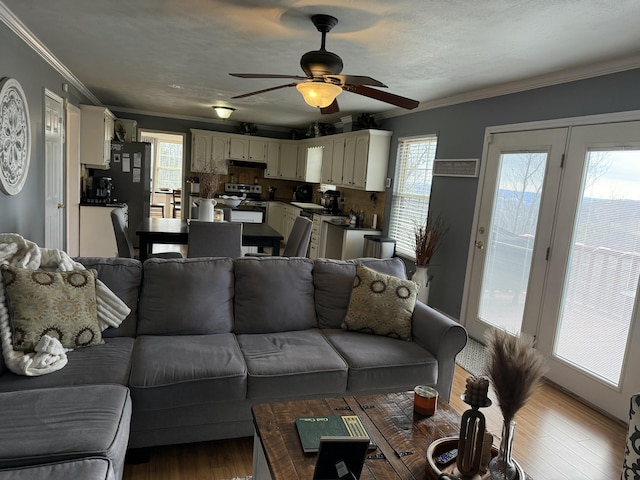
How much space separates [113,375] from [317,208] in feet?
19.0

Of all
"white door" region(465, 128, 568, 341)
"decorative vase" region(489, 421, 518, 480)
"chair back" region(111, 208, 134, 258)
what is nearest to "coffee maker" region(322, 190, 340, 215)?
"white door" region(465, 128, 568, 341)

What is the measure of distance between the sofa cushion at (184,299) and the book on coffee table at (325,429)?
113cm

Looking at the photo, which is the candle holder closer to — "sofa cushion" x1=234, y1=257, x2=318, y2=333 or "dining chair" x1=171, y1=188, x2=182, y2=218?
"sofa cushion" x1=234, y1=257, x2=318, y2=333

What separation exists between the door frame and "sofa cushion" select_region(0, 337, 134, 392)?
10.9 ft

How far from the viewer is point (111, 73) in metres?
4.75

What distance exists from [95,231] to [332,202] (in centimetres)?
374

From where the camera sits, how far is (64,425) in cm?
158

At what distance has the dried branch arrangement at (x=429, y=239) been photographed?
15.3ft

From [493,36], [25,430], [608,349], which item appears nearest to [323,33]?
[493,36]

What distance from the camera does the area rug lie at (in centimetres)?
354

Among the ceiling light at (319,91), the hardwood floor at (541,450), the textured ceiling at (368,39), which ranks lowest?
the hardwood floor at (541,450)

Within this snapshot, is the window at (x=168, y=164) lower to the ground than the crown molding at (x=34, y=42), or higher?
lower

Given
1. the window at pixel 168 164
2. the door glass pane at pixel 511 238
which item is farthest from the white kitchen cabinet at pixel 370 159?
the window at pixel 168 164

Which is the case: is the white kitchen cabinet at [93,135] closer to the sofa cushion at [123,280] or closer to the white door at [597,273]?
the sofa cushion at [123,280]
